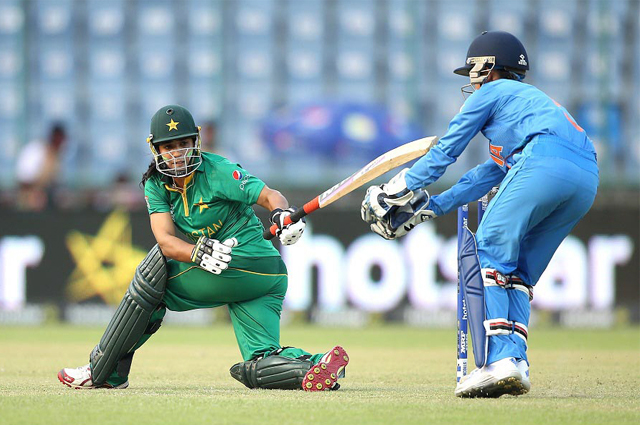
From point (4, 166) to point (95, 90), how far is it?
2.20 m

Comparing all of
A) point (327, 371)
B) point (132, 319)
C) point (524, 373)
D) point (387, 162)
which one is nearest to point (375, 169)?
point (387, 162)

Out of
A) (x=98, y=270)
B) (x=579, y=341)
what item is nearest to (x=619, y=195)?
(x=579, y=341)

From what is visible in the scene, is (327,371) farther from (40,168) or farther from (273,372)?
(40,168)

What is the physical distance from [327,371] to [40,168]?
28.1 feet

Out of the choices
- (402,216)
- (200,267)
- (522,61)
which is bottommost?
(200,267)

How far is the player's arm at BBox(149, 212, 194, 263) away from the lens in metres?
5.67

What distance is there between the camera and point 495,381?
193 inches

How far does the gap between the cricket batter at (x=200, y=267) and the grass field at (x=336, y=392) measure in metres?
0.18

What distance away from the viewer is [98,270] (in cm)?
1222

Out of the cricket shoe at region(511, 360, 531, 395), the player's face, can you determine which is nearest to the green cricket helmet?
the player's face

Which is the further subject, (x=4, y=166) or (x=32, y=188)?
(x=4, y=166)

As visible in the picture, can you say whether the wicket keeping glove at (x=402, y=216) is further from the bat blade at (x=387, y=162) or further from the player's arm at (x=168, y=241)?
the player's arm at (x=168, y=241)

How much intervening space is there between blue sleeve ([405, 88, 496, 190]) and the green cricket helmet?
1228 mm

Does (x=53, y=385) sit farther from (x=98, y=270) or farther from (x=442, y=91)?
(x=442, y=91)
